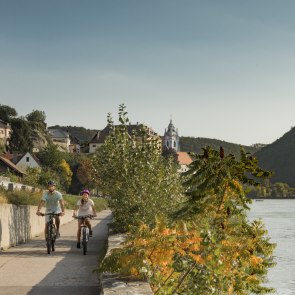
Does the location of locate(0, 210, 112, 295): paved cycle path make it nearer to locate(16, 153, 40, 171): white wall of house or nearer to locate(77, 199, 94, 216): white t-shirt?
locate(77, 199, 94, 216): white t-shirt

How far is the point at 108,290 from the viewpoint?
638 cm

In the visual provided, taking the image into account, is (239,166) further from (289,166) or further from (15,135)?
(289,166)

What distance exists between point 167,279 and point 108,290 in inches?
25.5

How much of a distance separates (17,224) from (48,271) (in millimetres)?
6065

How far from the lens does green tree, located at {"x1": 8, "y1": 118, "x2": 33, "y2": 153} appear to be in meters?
115

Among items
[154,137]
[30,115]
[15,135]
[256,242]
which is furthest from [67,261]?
[30,115]

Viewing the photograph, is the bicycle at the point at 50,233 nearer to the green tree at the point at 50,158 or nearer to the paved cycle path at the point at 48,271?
the paved cycle path at the point at 48,271

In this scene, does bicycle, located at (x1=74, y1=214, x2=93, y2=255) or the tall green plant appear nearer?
bicycle, located at (x1=74, y1=214, x2=93, y2=255)

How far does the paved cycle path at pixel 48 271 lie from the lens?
8.91 meters

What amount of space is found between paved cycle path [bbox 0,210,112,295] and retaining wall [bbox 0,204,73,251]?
319 mm

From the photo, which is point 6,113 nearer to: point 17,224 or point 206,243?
point 17,224

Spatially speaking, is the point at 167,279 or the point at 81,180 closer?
the point at 167,279

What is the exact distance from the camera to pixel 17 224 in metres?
16.7

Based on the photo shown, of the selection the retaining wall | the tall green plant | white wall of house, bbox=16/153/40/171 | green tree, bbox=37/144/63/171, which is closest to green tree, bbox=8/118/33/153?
green tree, bbox=37/144/63/171
